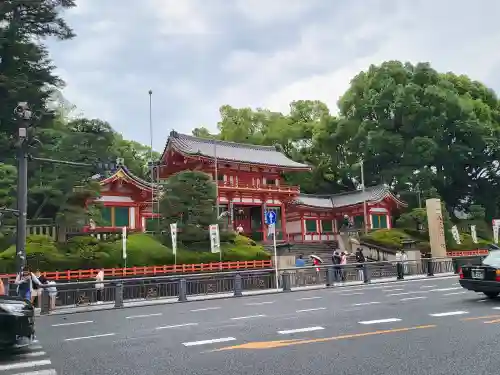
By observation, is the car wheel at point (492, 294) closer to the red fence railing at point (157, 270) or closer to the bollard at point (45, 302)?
the bollard at point (45, 302)

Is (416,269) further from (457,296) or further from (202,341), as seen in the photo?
(202,341)

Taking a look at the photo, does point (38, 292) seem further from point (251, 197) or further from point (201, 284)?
point (251, 197)

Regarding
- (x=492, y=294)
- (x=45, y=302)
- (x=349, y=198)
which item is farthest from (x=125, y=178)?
(x=492, y=294)

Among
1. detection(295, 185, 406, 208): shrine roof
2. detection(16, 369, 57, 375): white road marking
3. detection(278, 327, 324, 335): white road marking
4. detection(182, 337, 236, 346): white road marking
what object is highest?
detection(295, 185, 406, 208): shrine roof

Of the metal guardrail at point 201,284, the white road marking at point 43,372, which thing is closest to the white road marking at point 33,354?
the white road marking at point 43,372

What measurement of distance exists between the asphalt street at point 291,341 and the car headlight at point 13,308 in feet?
2.53

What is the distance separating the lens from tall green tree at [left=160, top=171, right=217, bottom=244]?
2709cm

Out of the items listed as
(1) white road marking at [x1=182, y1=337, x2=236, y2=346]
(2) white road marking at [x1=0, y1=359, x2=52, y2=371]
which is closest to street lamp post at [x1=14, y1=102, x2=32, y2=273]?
(2) white road marking at [x1=0, y1=359, x2=52, y2=371]

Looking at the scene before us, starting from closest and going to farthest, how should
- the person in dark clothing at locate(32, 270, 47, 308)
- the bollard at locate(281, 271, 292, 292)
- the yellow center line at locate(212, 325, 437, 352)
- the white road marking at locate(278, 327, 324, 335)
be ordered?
the yellow center line at locate(212, 325, 437, 352) < the white road marking at locate(278, 327, 324, 335) < the person in dark clothing at locate(32, 270, 47, 308) < the bollard at locate(281, 271, 292, 292)

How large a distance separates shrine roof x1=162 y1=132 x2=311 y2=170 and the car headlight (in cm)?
2880

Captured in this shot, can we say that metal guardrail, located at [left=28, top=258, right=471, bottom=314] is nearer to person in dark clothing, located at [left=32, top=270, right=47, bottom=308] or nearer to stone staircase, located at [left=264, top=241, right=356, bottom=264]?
person in dark clothing, located at [left=32, top=270, right=47, bottom=308]

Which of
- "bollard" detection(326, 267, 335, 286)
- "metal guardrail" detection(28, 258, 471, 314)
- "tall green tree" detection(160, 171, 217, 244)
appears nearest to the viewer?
"metal guardrail" detection(28, 258, 471, 314)

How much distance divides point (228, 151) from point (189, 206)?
15.1 m

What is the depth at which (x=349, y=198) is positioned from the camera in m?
47.0
